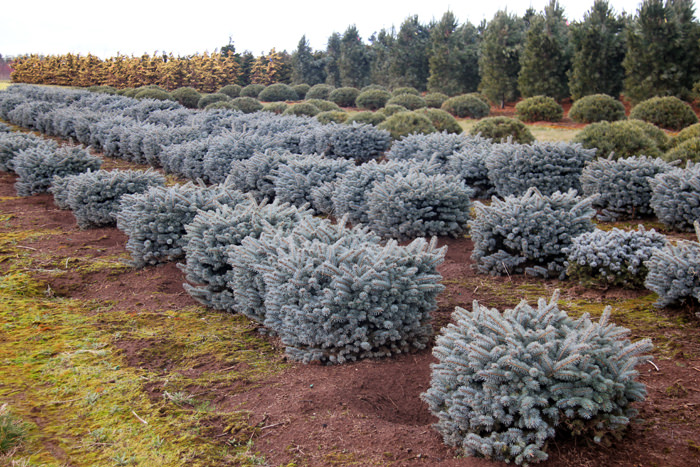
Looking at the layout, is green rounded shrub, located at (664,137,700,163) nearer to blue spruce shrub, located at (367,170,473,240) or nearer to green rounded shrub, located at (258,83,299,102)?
blue spruce shrub, located at (367,170,473,240)

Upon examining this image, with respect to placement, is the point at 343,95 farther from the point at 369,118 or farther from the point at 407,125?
the point at 407,125

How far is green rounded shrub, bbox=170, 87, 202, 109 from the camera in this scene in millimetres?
26750

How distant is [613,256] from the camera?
15.5 feet

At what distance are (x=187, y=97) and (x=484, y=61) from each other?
15.3 metres

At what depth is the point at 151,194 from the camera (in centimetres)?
603

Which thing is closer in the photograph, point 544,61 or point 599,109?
point 599,109

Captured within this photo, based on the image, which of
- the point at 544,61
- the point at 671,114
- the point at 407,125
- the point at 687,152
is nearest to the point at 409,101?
the point at 544,61

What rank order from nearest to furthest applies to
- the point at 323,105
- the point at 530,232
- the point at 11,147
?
the point at 530,232 < the point at 11,147 < the point at 323,105

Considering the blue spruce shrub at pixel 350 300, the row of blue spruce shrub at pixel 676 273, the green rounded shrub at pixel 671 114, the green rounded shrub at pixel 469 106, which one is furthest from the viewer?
the green rounded shrub at pixel 469 106

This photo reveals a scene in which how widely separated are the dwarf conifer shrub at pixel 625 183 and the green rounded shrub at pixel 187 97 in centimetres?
2383

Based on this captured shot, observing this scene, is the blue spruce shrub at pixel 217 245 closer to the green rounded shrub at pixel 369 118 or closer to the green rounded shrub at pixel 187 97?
the green rounded shrub at pixel 369 118

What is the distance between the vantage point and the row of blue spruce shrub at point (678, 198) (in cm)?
592

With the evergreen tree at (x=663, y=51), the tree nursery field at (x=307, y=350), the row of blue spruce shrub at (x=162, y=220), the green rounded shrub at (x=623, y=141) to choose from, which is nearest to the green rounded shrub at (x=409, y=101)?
the evergreen tree at (x=663, y=51)

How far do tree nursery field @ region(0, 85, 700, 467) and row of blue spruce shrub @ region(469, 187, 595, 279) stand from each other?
3cm
